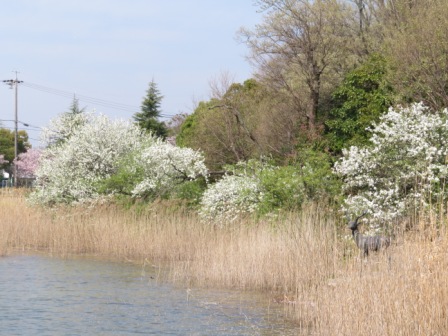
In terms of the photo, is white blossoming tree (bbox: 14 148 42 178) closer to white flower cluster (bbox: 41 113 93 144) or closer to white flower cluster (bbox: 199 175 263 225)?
white flower cluster (bbox: 41 113 93 144)

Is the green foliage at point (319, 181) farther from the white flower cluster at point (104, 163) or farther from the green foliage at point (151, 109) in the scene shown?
the green foliage at point (151, 109)

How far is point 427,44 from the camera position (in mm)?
21750

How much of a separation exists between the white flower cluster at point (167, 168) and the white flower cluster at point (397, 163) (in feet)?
27.2

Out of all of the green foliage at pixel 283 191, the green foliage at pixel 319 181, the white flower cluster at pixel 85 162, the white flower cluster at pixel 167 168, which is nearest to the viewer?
the green foliage at pixel 319 181

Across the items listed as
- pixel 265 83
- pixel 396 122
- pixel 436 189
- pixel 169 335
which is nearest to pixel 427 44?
pixel 396 122

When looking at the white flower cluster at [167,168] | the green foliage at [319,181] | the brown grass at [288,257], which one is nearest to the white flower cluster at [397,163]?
the brown grass at [288,257]

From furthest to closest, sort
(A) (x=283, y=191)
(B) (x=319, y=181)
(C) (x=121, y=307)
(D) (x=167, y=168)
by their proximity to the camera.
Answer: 1. (D) (x=167, y=168)
2. (A) (x=283, y=191)
3. (B) (x=319, y=181)
4. (C) (x=121, y=307)

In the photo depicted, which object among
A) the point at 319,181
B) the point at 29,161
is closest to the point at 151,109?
the point at 29,161

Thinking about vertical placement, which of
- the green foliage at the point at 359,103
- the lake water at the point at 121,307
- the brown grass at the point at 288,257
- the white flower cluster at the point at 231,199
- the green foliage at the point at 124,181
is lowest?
the lake water at the point at 121,307

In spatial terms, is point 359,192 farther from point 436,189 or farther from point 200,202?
point 200,202

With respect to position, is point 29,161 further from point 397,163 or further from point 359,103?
point 397,163

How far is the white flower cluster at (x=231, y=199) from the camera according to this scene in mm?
19906

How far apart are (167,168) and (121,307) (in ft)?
35.8

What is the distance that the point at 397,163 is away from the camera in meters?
16.2
